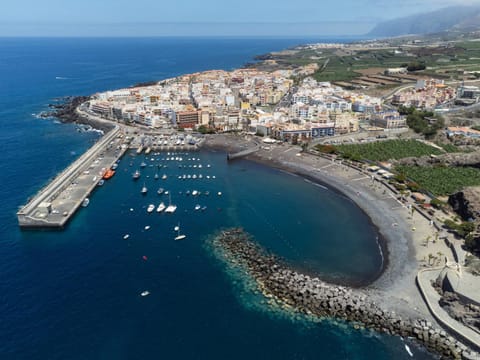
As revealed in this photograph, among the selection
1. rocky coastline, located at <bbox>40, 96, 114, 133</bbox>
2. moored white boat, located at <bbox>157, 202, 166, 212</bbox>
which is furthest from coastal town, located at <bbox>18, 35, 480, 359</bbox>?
moored white boat, located at <bbox>157, 202, 166, 212</bbox>

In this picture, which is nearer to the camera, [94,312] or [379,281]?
[94,312]

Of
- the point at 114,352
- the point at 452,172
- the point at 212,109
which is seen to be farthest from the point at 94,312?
the point at 212,109

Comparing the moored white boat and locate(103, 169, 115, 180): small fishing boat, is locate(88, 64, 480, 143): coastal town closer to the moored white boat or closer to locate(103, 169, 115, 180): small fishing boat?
locate(103, 169, 115, 180): small fishing boat

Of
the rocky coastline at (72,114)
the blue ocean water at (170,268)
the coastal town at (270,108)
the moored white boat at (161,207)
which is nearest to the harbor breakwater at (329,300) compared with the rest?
the blue ocean water at (170,268)

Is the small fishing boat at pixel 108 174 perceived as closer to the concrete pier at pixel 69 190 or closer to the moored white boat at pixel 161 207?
the concrete pier at pixel 69 190

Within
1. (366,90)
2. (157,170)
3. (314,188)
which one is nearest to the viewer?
(314,188)

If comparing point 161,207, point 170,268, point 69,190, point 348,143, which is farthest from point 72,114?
point 170,268

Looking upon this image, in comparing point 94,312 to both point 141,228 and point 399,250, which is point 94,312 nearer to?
point 141,228
